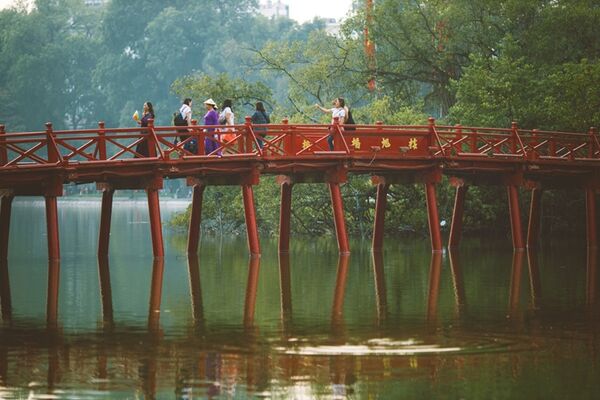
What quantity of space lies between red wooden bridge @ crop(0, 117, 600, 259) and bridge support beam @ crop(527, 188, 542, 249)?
0.10 feet

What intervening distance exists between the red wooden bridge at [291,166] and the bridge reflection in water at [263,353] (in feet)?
27.5

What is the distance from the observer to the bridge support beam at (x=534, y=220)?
48.8 metres

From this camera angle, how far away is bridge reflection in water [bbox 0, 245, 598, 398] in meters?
20.7

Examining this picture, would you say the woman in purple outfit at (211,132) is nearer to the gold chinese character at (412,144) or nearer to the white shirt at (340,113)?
the white shirt at (340,113)

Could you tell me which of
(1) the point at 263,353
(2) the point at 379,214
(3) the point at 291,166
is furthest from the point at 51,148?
(1) the point at 263,353

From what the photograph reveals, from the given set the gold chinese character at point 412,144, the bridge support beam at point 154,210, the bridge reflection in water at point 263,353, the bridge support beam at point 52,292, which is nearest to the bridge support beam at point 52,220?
the bridge support beam at point 52,292

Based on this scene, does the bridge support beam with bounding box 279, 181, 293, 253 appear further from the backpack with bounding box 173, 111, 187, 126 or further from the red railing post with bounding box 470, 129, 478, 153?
the red railing post with bounding box 470, 129, 478, 153

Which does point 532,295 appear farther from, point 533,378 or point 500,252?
point 500,252

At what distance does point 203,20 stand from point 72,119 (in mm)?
14536

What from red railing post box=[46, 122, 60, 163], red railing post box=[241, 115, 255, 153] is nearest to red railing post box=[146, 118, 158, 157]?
red railing post box=[46, 122, 60, 163]

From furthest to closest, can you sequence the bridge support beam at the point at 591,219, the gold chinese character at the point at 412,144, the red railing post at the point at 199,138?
1. the bridge support beam at the point at 591,219
2. the gold chinese character at the point at 412,144
3. the red railing post at the point at 199,138

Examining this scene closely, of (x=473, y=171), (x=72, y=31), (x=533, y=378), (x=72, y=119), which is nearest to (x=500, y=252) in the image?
(x=473, y=171)

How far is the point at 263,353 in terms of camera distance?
23172mm

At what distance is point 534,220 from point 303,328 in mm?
24324
